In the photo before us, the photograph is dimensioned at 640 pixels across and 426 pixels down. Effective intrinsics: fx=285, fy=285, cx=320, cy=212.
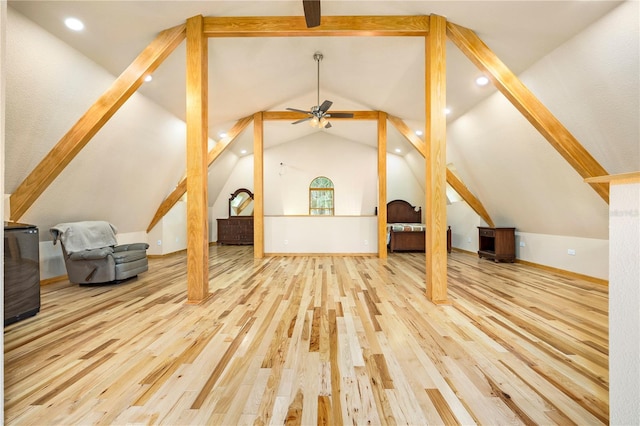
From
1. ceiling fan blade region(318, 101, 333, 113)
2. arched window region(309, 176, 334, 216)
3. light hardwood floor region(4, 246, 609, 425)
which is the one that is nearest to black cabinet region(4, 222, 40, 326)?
light hardwood floor region(4, 246, 609, 425)

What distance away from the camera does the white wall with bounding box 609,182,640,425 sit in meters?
1.08

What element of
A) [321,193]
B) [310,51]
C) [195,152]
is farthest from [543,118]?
[321,193]

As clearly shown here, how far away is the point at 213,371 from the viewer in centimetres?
180

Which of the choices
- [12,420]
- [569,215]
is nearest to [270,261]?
[12,420]

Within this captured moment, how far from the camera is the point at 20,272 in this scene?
2721 mm

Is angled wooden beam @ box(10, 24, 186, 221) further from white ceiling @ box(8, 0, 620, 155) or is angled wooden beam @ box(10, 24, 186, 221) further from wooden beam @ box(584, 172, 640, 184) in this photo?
wooden beam @ box(584, 172, 640, 184)

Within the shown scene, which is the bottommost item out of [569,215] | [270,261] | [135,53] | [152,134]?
[270,261]

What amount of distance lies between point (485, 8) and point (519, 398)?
334 centimetres

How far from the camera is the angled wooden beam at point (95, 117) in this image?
311cm

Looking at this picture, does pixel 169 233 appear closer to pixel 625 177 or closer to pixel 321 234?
pixel 321 234

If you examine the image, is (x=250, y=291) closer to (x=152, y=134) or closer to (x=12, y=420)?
(x=12, y=420)

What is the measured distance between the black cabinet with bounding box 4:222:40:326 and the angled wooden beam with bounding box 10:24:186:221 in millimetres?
660

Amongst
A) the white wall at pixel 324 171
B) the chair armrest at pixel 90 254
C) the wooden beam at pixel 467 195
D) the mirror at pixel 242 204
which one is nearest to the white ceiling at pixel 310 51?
the wooden beam at pixel 467 195

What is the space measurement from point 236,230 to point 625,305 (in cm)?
892
